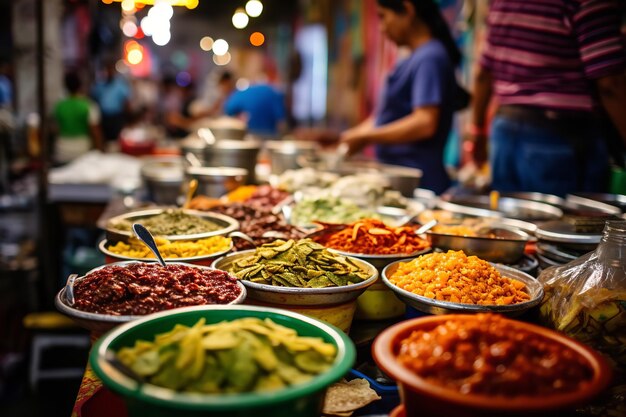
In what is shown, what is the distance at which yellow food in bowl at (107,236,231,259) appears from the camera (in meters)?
1.92

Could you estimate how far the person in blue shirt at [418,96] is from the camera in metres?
3.59

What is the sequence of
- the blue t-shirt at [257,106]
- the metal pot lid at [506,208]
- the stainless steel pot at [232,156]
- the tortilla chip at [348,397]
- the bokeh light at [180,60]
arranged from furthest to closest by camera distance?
the bokeh light at [180,60], the blue t-shirt at [257,106], the stainless steel pot at [232,156], the metal pot lid at [506,208], the tortilla chip at [348,397]

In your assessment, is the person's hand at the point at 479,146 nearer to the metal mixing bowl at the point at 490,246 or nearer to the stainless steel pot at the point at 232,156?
the stainless steel pot at the point at 232,156

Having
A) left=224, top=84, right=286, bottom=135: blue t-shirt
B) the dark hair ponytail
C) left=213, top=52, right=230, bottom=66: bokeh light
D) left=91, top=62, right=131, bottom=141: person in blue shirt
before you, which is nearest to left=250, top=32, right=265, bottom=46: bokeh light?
left=213, top=52, right=230, bottom=66: bokeh light

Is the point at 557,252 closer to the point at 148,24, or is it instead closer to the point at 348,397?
the point at 348,397

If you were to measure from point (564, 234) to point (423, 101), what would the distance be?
5.97 feet

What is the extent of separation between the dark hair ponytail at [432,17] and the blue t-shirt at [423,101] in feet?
0.45

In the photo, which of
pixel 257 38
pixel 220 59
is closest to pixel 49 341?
pixel 257 38

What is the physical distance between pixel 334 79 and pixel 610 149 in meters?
11.3

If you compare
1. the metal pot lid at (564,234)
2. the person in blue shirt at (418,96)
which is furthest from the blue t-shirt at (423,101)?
the metal pot lid at (564,234)

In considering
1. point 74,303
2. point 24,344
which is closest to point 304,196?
point 74,303

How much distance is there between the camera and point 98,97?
457 inches

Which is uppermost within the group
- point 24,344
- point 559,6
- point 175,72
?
point 175,72

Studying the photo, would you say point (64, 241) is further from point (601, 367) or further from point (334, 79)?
point (334, 79)
